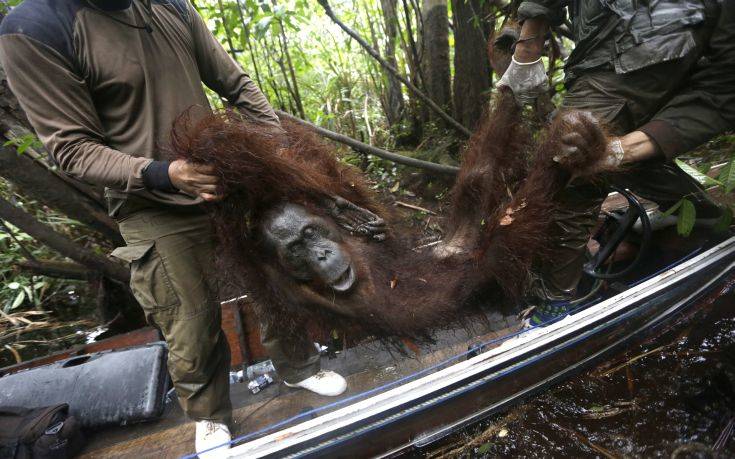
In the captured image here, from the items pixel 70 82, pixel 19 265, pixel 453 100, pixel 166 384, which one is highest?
pixel 70 82

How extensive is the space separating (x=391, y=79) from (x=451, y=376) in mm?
3142

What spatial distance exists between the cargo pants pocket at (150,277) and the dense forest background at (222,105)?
2.72 ft

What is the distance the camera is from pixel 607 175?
1204 mm

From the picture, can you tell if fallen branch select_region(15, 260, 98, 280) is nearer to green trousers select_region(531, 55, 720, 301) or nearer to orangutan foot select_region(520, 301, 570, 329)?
orangutan foot select_region(520, 301, 570, 329)

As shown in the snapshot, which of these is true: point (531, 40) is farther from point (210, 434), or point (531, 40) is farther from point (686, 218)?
point (210, 434)

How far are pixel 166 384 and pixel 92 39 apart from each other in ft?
4.68

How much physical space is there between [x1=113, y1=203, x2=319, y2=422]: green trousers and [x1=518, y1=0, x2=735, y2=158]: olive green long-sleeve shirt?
136cm

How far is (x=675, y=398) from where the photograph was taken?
129cm

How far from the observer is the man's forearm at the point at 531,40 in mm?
1238

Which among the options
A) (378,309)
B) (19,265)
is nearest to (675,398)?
(378,309)

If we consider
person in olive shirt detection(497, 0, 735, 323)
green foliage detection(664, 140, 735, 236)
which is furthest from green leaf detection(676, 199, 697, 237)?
person in olive shirt detection(497, 0, 735, 323)

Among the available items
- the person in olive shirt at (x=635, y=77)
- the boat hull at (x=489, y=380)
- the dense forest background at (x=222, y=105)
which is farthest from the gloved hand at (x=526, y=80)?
the boat hull at (x=489, y=380)

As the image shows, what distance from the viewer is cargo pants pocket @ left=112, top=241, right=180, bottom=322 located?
1270mm

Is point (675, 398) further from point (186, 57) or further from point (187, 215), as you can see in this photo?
point (186, 57)
